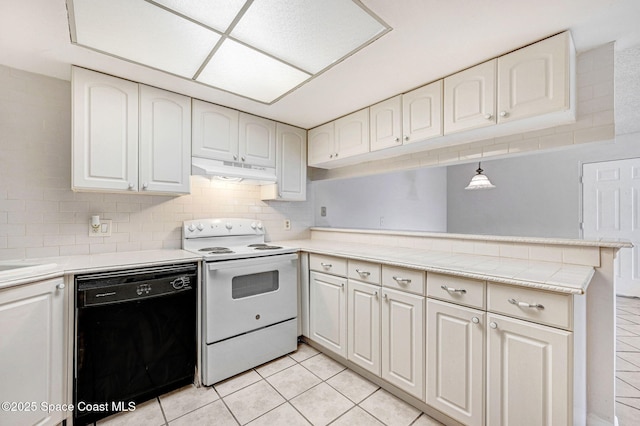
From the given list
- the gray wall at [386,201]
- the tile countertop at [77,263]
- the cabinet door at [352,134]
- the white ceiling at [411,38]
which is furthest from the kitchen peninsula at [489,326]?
the gray wall at [386,201]

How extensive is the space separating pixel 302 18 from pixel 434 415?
89.5 inches

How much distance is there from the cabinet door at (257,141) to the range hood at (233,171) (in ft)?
0.23

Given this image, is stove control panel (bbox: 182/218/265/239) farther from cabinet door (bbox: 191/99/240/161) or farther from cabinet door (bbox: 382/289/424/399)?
cabinet door (bbox: 382/289/424/399)

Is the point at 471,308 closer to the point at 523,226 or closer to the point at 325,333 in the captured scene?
the point at 325,333

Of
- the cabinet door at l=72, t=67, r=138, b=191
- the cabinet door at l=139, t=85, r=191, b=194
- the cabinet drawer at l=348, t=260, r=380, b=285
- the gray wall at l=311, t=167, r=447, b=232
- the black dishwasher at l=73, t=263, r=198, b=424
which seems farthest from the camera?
the gray wall at l=311, t=167, r=447, b=232

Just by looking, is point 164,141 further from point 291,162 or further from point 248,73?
point 291,162

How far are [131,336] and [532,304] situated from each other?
85.1 inches

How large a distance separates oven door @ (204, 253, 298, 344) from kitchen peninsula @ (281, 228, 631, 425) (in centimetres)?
48

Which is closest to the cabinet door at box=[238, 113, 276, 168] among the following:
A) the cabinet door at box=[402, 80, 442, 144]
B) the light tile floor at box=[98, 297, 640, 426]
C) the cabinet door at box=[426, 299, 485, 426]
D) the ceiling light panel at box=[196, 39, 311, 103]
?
the ceiling light panel at box=[196, 39, 311, 103]

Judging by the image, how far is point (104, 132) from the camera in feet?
6.07

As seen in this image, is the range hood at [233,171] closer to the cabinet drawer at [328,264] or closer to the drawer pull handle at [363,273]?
the cabinet drawer at [328,264]

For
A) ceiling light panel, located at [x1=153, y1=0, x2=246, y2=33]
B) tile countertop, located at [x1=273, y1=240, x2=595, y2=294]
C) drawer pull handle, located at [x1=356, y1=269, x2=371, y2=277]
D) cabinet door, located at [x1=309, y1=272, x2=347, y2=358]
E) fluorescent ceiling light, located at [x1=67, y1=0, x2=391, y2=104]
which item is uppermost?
fluorescent ceiling light, located at [x1=67, y1=0, x2=391, y2=104]

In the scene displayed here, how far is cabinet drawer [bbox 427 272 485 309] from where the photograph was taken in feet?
4.52

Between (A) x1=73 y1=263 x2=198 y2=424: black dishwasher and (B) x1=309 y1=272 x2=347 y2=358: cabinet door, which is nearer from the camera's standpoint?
(A) x1=73 y1=263 x2=198 y2=424: black dishwasher
